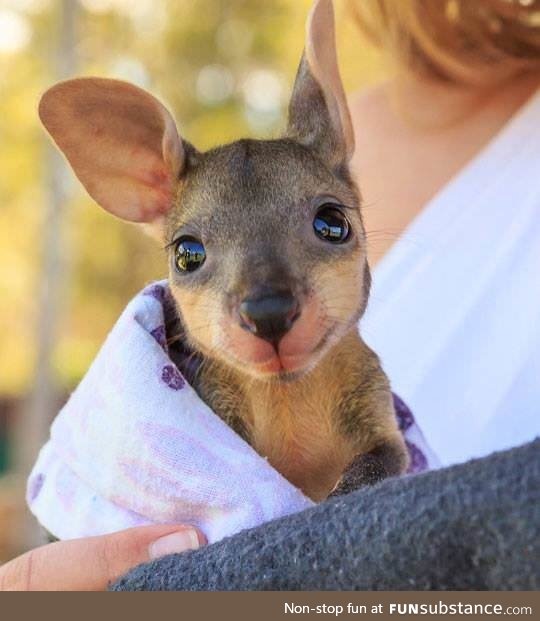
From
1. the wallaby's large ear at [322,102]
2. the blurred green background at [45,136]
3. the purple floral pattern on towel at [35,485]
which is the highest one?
the wallaby's large ear at [322,102]

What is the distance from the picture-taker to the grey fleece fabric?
1.24m

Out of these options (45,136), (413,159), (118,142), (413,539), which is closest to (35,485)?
(118,142)

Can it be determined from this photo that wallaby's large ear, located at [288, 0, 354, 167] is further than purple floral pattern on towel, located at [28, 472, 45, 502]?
No

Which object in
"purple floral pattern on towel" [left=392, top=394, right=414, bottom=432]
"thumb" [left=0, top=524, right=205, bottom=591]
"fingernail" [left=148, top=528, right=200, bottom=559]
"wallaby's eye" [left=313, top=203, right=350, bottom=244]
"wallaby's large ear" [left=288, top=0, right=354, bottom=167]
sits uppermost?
"wallaby's large ear" [left=288, top=0, right=354, bottom=167]

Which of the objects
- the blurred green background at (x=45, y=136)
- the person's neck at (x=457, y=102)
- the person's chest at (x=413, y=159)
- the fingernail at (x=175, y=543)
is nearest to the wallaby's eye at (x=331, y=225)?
the fingernail at (x=175, y=543)

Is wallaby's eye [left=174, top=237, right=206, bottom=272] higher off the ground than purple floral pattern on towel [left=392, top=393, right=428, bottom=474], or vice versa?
wallaby's eye [left=174, top=237, right=206, bottom=272]

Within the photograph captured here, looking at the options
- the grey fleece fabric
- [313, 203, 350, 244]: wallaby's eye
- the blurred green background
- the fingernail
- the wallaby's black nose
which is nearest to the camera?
the grey fleece fabric

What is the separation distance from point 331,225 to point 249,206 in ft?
0.52

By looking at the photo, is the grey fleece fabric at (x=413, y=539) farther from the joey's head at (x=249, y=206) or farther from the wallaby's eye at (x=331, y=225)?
the wallaby's eye at (x=331, y=225)

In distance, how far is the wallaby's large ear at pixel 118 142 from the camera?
2.05m

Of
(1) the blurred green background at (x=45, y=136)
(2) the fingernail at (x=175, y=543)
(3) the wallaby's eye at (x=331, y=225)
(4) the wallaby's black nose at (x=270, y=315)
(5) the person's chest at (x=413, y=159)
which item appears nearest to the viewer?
(4) the wallaby's black nose at (x=270, y=315)

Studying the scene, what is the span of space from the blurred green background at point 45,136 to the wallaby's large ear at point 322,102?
506 cm

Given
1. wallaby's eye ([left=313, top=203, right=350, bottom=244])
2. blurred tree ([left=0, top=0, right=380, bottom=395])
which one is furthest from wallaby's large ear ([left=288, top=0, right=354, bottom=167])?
blurred tree ([left=0, top=0, right=380, bottom=395])

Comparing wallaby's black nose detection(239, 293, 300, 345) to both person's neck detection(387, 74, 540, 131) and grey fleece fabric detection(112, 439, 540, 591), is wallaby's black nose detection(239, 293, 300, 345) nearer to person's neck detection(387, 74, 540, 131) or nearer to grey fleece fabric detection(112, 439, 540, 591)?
grey fleece fabric detection(112, 439, 540, 591)
